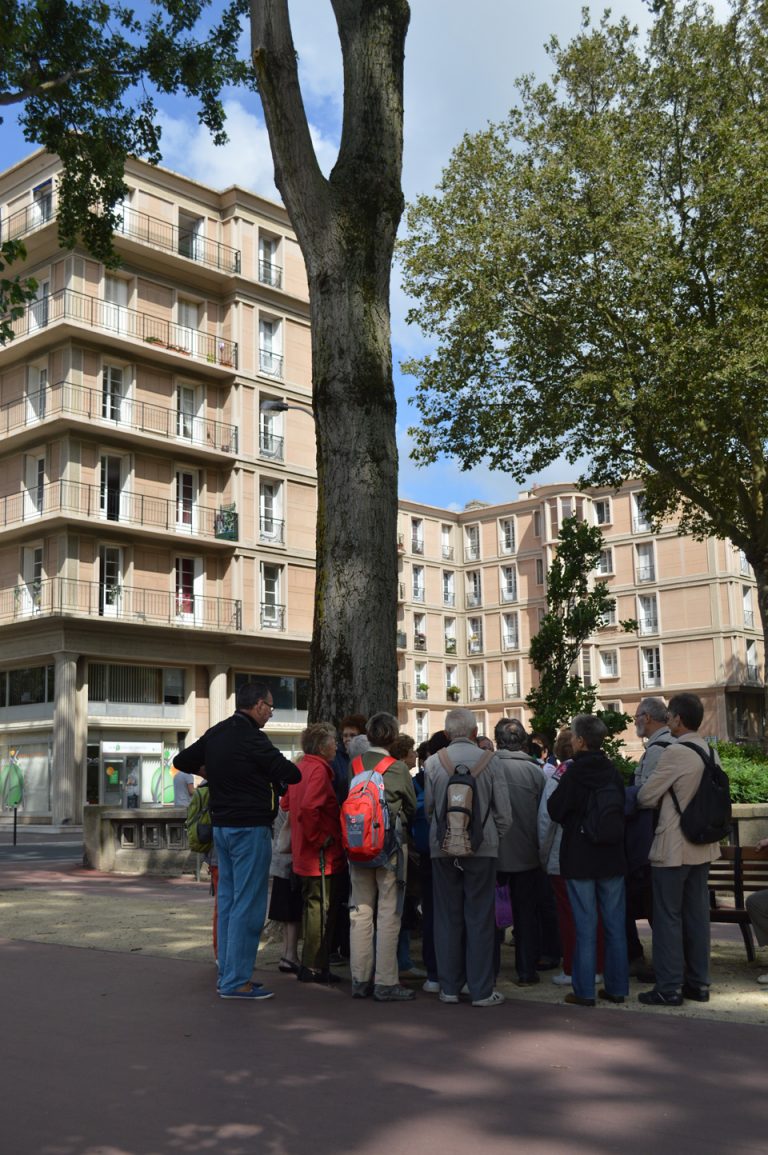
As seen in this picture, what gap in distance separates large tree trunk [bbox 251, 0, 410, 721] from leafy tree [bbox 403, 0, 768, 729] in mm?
13075

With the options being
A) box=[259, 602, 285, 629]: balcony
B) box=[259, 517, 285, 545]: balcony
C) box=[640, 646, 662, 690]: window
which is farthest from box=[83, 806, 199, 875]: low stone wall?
box=[640, 646, 662, 690]: window

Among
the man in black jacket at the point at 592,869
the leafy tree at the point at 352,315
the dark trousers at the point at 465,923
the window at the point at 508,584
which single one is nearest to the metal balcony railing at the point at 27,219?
the leafy tree at the point at 352,315

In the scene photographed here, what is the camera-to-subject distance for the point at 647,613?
68500 mm

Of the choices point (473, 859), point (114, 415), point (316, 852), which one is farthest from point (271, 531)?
point (473, 859)

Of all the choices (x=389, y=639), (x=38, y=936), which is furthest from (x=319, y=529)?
(x=38, y=936)

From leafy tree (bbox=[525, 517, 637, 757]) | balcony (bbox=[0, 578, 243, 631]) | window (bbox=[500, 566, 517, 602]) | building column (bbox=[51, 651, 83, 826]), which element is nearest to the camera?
leafy tree (bbox=[525, 517, 637, 757])

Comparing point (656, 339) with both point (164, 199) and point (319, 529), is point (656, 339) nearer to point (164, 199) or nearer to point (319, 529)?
point (319, 529)

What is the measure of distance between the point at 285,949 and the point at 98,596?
28110mm

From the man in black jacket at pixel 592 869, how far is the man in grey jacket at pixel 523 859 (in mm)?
597

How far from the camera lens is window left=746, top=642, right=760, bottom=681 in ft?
211

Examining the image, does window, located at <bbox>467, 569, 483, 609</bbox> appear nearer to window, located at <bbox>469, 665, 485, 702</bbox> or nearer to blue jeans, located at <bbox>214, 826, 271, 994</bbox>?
window, located at <bbox>469, 665, 485, 702</bbox>

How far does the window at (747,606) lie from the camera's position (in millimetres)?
66000

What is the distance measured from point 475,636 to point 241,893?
70314mm

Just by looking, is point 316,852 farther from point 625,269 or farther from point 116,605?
point 116,605
